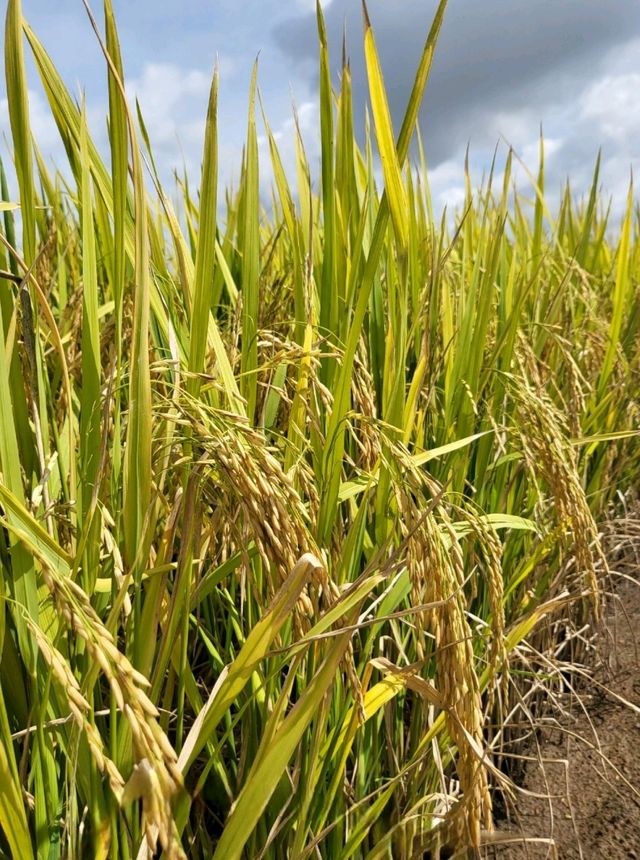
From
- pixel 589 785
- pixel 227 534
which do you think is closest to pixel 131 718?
pixel 227 534

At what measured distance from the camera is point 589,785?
162 cm

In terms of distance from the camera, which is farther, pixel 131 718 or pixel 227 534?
pixel 227 534

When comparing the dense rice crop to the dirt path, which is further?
the dirt path

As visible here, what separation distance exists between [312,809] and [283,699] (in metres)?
0.31

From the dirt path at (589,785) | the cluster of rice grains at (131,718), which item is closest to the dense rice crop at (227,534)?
the cluster of rice grains at (131,718)

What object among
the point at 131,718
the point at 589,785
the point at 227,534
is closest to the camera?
the point at 131,718

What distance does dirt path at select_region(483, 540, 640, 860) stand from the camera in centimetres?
143

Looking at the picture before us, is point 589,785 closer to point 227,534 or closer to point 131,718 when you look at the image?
point 227,534

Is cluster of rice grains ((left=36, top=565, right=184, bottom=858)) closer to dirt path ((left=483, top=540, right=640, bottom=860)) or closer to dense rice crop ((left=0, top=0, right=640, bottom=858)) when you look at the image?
dense rice crop ((left=0, top=0, right=640, bottom=858))

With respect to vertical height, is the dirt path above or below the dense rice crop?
below

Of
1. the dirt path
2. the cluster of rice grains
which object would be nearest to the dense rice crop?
the cluster of rice grains

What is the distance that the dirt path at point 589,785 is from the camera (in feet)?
4.68

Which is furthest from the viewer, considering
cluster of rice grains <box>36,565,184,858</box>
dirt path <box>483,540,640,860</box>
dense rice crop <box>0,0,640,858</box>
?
dirt path <box>483,540,640,860</box>

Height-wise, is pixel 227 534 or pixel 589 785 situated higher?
pixel 227 534
